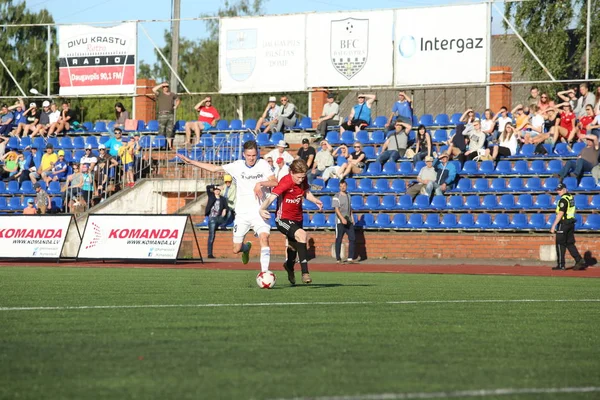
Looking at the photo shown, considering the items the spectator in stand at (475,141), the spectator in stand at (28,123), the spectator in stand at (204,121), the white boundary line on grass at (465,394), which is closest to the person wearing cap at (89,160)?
the spectator in stand at (204,121)

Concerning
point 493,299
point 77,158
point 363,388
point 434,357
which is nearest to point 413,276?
point 493,299

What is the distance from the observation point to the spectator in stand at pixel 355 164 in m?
29.4

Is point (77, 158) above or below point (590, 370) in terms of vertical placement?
above

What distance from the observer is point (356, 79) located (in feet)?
108

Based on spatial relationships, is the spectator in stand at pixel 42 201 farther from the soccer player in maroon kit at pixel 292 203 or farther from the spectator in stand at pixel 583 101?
the soccer player in maroon kit at pixel 292 203

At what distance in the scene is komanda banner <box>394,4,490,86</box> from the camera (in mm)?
31609

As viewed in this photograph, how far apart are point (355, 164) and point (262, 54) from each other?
275 inches

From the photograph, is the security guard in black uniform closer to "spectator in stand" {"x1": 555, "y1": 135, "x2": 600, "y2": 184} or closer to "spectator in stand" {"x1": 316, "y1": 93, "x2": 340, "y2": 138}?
"spectator in stand" {"x1": 555, "y1": 135, "x2": 600, "y2": 184}

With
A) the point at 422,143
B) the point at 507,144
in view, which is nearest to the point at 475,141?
the point at 507,144

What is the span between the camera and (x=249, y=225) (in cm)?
1608

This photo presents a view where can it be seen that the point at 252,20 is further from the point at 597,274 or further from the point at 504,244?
the point at 597,274

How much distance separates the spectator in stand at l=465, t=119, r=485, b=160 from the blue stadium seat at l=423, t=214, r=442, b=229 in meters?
2.27

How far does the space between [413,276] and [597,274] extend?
4.52 m

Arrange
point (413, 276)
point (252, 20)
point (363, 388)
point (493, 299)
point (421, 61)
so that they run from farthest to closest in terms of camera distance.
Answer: point (252, 20)
point (421, 61)
point (413, 276)
point (493, 299)
point (363, 388)
